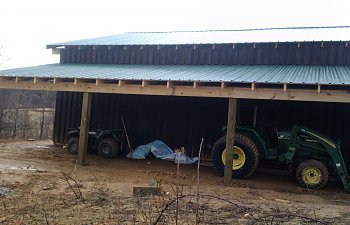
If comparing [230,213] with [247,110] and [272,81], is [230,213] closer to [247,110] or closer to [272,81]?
[272,81]

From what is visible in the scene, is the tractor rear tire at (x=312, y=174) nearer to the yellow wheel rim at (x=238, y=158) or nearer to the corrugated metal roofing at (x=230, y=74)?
the yellow wheel rim at (x=238, y=158)

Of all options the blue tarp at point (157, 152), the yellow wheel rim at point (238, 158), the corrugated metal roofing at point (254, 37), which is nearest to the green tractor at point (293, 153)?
the yellow wheel rim at point (238, 158)

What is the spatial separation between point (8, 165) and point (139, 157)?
427 centimetres

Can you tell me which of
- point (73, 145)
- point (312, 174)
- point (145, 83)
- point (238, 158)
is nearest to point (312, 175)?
point (312, 174)

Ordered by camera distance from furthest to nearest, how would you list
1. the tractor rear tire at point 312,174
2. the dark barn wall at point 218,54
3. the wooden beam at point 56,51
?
the wooden beam at point 56,51, the dark barn wall at point 218,54, the tractor rear tire at point 312,174

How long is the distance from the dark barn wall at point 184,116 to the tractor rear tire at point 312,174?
270cm

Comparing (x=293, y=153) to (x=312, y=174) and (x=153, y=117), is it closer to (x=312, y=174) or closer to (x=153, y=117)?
(x=312, y=174)

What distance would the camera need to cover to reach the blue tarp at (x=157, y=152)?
501 inches

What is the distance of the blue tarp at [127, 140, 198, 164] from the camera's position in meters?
12.7

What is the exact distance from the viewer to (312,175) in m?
9.17

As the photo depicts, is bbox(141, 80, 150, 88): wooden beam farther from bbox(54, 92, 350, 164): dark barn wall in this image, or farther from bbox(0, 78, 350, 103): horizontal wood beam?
bbox(54, 92, 350, 164): dark barn wall

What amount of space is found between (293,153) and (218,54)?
533cm

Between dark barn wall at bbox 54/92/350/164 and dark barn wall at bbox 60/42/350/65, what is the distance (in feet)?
5.09

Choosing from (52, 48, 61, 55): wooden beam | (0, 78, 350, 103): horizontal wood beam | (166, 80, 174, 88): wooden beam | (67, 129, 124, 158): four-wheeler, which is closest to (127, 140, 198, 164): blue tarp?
(67, 129, 124, 158): four-wheeler
